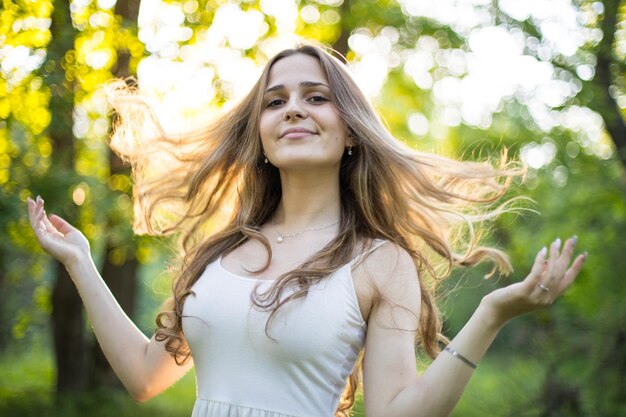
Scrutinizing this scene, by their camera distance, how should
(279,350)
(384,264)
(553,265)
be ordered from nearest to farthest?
(553,265) → (279,350) → (384,264)

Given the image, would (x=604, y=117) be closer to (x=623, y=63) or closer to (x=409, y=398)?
(x=623, y=63)

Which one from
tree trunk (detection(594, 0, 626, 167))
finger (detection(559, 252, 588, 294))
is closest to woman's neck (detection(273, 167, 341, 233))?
finger (detection(559, 252, 588, 294))

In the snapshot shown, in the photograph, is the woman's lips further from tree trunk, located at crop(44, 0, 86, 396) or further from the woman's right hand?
tree trunk, located at crop(44, 0, 86, 396)

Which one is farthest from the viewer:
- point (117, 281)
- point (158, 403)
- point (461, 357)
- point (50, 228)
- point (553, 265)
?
point (158, 403)

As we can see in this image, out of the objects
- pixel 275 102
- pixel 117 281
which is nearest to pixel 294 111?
pixel 275 102

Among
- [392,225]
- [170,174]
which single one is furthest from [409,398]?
[170,174]

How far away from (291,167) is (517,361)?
683 centimetres

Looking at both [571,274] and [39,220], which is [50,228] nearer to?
[39,220]

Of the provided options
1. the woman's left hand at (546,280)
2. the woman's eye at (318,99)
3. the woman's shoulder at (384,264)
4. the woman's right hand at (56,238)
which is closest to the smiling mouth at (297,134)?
the woman's eye at (318,99)

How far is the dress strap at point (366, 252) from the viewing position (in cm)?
245

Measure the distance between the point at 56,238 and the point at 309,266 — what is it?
0.93 metres

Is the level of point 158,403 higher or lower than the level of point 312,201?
lower

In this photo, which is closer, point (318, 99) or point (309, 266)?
point (309, 266)

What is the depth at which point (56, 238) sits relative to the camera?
109 inches
